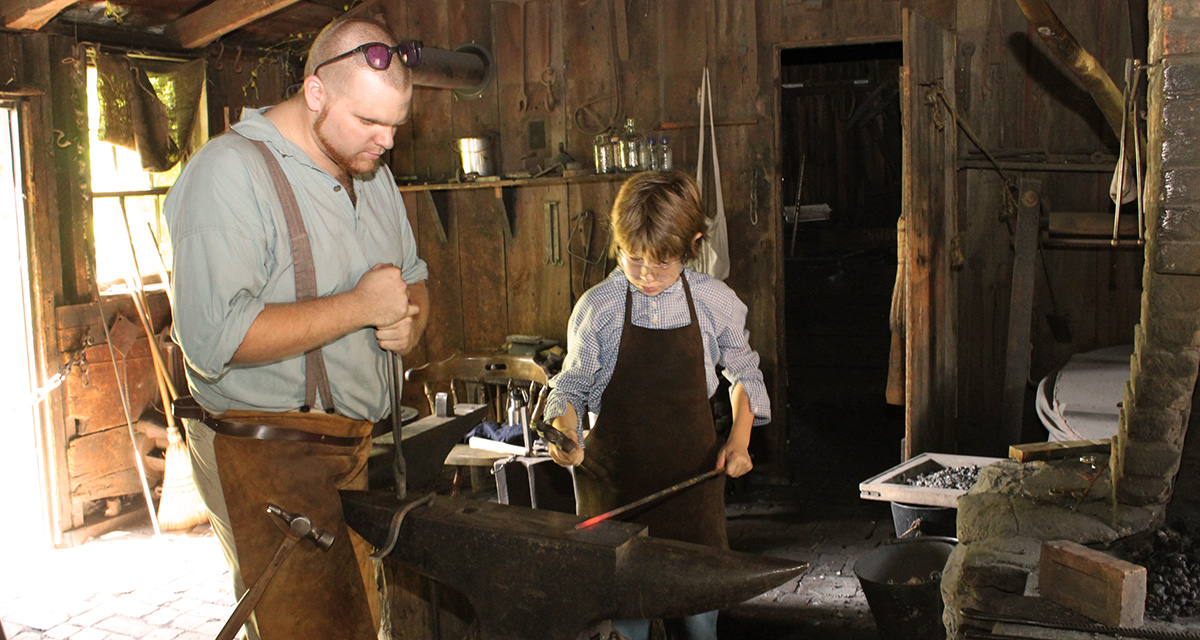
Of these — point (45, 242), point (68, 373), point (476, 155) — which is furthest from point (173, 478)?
point (476, 155)

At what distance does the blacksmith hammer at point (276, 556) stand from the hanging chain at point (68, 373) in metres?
4.17

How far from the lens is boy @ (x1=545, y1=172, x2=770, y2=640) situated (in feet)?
9.75

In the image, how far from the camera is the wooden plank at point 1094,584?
2.38 metres

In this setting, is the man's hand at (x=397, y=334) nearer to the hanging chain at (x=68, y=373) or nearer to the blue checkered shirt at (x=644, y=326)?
the blue checkered shirt at (x=644, y=326)

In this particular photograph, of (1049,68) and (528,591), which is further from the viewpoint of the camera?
(1049,68)

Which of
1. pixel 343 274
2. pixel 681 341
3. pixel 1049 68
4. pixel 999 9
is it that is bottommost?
pixel 681 341

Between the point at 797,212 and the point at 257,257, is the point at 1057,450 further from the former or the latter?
the point at 797,212

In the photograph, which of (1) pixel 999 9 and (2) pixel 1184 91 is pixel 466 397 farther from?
(2) pixel 1184 91

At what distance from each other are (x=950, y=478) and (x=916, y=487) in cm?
23

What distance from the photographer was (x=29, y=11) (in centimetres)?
483

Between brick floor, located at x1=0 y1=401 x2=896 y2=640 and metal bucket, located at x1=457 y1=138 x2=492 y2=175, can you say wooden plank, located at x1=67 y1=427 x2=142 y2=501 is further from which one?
metal bucket, located at x1=457 y1=138 x2=492 y2=175

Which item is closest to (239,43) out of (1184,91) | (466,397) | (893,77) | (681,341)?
Answer: (466,397)

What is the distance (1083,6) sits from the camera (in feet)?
16.5

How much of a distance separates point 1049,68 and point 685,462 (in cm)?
356
